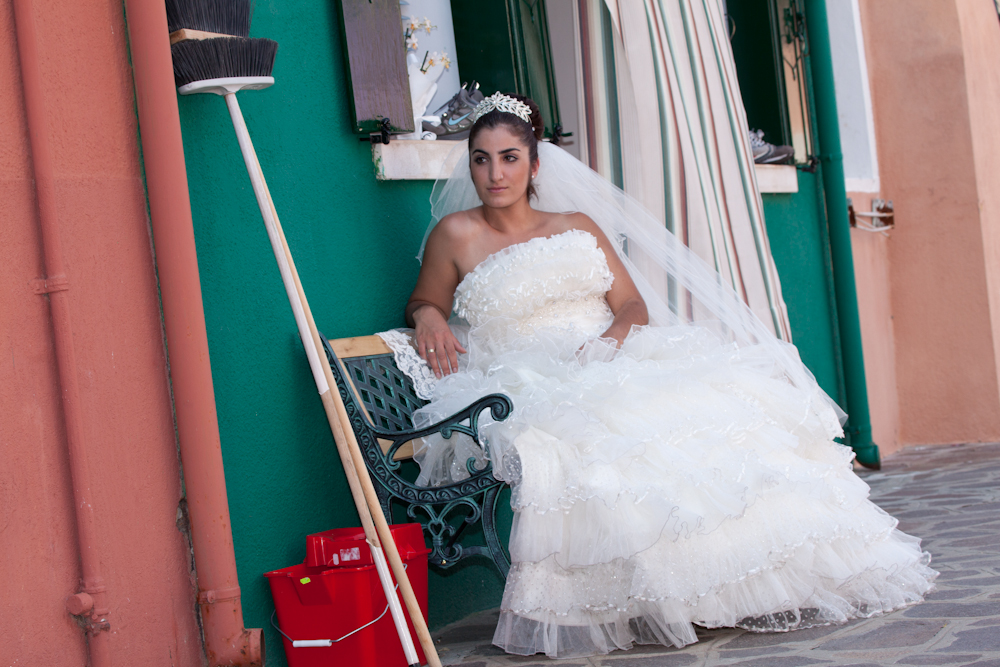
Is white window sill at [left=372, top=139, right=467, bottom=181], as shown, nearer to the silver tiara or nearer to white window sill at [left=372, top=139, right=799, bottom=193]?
white window sill at [left=372, top=139, right=799, bottom=193]

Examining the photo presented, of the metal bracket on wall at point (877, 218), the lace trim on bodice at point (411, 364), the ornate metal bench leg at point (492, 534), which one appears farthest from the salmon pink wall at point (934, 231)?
the ornate metal bench leg at point (492, 534)

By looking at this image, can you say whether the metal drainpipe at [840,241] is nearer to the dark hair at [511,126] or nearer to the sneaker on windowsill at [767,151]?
the sneaker on windowsill at [767,151]

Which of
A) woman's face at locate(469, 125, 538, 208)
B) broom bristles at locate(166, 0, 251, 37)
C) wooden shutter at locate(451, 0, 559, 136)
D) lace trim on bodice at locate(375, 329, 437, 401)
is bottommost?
lace trim on bodice at locate(375, 329, 437, 401)

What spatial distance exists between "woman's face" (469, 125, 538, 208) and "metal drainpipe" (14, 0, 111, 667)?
5.01 ft

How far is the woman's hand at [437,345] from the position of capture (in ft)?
10.4

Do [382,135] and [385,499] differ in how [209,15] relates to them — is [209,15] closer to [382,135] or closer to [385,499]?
[382,135]

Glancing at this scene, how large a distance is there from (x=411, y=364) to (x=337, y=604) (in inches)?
35.7

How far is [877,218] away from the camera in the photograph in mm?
6836

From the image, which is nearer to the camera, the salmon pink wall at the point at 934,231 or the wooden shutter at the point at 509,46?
the wooden shutter at the point at 509,46

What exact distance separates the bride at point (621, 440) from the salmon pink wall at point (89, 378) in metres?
0.86

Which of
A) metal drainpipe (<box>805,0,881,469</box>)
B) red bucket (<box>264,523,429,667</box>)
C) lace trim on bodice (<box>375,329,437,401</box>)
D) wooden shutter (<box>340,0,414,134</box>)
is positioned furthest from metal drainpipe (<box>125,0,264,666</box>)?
metal drainpipe (<box>805,0,881,469</box>)

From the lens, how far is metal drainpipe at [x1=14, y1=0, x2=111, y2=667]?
2.29 metres

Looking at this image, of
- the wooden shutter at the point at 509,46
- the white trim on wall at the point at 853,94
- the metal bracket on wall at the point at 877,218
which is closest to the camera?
the wooden shutter at the point at 509,46

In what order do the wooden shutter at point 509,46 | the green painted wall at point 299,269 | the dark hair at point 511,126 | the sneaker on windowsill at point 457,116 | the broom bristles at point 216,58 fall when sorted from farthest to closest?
the wooden shutter at point 509,46, the sneaker on windowsill at point 457,116, the dark hair at point 511,126, the green painted wall at point 299,269, the broom bristles at point 216,58
